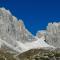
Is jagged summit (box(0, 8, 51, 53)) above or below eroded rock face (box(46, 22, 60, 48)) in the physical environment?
below

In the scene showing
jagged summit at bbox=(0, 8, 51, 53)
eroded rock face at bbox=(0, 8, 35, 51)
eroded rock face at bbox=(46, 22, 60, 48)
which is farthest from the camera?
eroded rock face at bbox=(46, 22, 60, 48)

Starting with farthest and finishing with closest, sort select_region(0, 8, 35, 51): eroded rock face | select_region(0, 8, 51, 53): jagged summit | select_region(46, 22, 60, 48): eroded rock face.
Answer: select_region(46, 22, 60, 48): eroded rock face < select_region(0, 8, 35, 51): eroded rock face < select_region(0, 8, 51, 53): jagged summit

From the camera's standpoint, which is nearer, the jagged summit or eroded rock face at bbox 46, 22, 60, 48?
the jagged summit

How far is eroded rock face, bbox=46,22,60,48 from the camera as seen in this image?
7101 inches

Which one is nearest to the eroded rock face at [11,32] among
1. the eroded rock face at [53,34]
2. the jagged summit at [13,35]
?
the jagged summit at [13,35]

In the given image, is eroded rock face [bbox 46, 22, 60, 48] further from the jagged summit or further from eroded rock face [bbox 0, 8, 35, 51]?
eroded rock face [bbox 0, 8, 35, 51]

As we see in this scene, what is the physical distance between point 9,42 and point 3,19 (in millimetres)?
15136

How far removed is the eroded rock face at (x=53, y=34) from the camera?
180 meters

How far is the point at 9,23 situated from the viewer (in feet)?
408

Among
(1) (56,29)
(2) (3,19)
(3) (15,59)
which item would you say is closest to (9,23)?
(2) (3,19)

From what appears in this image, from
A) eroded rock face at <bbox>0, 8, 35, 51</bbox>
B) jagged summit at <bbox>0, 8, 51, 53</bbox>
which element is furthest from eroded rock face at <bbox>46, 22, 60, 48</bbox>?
eroded rock face at <bbox>0, 8, 35, 51</bbox>

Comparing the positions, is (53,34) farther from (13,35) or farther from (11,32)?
(11,32)

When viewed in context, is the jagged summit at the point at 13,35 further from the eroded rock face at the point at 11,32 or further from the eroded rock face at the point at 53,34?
the eroded rock face at the point at 53,34

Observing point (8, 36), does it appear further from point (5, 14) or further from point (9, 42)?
point (5, 14)
